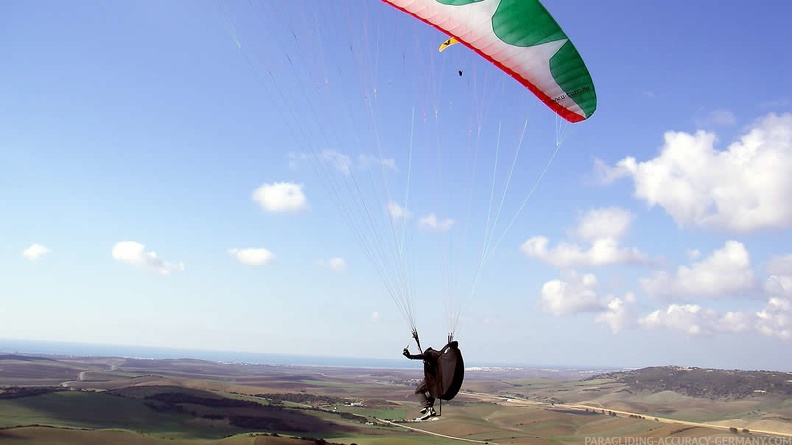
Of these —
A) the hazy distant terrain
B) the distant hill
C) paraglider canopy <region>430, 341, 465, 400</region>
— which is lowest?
the hazy distant terrain

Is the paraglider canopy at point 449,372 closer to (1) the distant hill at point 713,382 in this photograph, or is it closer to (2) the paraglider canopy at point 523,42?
(2) the paraglider canopy at point 523,42

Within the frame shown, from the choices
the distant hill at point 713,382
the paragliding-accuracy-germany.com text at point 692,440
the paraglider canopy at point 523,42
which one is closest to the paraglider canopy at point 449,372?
the paraglider canopy at point 523,42

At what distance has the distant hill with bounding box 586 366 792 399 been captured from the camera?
449 ft

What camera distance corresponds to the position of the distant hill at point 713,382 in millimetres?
137000

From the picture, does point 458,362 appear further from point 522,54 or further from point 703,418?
point 703,418

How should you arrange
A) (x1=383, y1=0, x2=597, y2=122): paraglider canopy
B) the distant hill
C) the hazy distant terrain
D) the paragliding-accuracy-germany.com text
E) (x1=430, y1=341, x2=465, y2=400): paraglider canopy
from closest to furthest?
1. (x1=430, y1=341, x2=465, y2=400): paraglider canopy
2. (x1=383, y1=0, x2=597, y2=122): paraglider canopy
3. the hazy distant terrain
4. the paragliding-accuracy-germany.com text
5. the distant hill

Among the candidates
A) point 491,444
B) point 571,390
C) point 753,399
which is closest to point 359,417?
point 491,444

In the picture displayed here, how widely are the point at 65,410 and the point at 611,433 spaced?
7453 cm

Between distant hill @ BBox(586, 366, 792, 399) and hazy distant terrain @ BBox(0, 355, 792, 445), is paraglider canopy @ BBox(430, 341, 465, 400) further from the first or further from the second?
distant hill @ BBox(586, 366, 792, 399)

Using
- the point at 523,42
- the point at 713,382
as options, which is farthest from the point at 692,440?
the point at 713,382

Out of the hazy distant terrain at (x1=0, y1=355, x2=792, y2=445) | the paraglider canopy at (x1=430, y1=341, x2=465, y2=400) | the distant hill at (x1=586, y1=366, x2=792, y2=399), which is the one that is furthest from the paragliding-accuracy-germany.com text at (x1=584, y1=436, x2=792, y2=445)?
the distant hill at (x1=586, y1=366, x2=792, y2=399)

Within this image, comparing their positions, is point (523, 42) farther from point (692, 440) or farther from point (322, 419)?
point (322, 419)

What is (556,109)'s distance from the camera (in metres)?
15.1

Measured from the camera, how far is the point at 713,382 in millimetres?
153375
